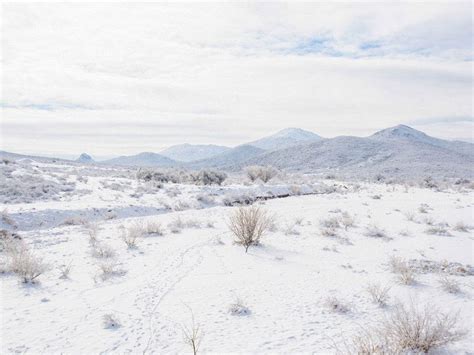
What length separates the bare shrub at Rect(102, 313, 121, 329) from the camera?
568cm

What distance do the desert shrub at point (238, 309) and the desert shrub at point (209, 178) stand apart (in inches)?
982

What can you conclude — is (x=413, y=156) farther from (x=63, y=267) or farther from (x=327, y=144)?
(x=63, y=267)

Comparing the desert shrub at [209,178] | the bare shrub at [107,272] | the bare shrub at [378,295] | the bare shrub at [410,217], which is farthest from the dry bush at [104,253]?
the desert shrub at [209,178]

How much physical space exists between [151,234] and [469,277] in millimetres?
9446

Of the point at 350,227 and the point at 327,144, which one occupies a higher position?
the point at 327,144

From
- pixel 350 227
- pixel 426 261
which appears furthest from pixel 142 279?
pixel 350 227

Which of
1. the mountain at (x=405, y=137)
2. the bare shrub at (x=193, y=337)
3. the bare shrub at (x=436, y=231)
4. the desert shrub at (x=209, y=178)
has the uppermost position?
the mountain at (x=405, y=137)

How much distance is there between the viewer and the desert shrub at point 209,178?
31.6 m

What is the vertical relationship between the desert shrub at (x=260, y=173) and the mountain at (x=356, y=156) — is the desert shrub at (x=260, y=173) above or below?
below

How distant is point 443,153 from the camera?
343 ft

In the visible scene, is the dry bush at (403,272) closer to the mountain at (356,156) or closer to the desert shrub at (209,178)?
the desert shrub at (209,178)

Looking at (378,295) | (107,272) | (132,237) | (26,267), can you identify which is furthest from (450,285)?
(26,267)

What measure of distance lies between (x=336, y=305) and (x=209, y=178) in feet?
85.7

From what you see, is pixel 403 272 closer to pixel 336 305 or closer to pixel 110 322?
pixel 336 305
